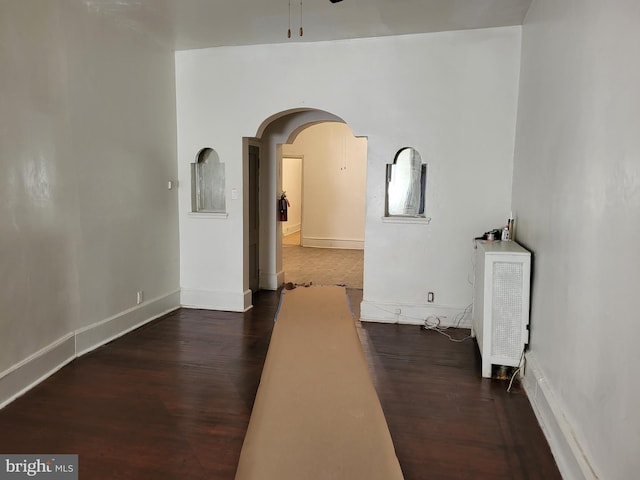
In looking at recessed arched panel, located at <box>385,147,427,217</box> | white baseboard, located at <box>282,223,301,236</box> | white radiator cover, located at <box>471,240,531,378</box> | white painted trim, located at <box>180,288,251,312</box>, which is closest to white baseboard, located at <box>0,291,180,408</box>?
white painted trim, located at <box>180,288,251,312</box>

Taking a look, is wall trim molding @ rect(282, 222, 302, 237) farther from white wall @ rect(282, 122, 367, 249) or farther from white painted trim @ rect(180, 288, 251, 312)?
white painted trim @ rect(180, 288, 251, 312)

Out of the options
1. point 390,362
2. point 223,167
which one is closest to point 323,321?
point 390,362

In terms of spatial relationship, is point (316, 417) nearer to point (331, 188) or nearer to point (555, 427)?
point (555, 427)

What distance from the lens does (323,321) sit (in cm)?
297

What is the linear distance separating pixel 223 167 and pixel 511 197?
10.9 ft

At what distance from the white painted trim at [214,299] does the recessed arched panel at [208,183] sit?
102 centimetres

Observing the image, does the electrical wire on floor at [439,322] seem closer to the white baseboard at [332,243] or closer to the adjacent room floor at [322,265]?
the adjacent room floor at [322,265]

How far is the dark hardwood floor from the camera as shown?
2.60m

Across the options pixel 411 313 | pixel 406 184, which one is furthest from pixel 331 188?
pixel 411 313

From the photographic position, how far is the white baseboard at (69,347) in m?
3.30

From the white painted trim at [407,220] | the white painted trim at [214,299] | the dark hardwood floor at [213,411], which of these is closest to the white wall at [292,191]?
the white painted trim at [214,299]

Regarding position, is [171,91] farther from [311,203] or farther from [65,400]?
[311,203]

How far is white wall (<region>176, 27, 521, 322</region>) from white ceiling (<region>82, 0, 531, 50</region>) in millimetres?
225

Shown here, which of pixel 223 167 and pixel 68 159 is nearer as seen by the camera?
pixel 68 159
